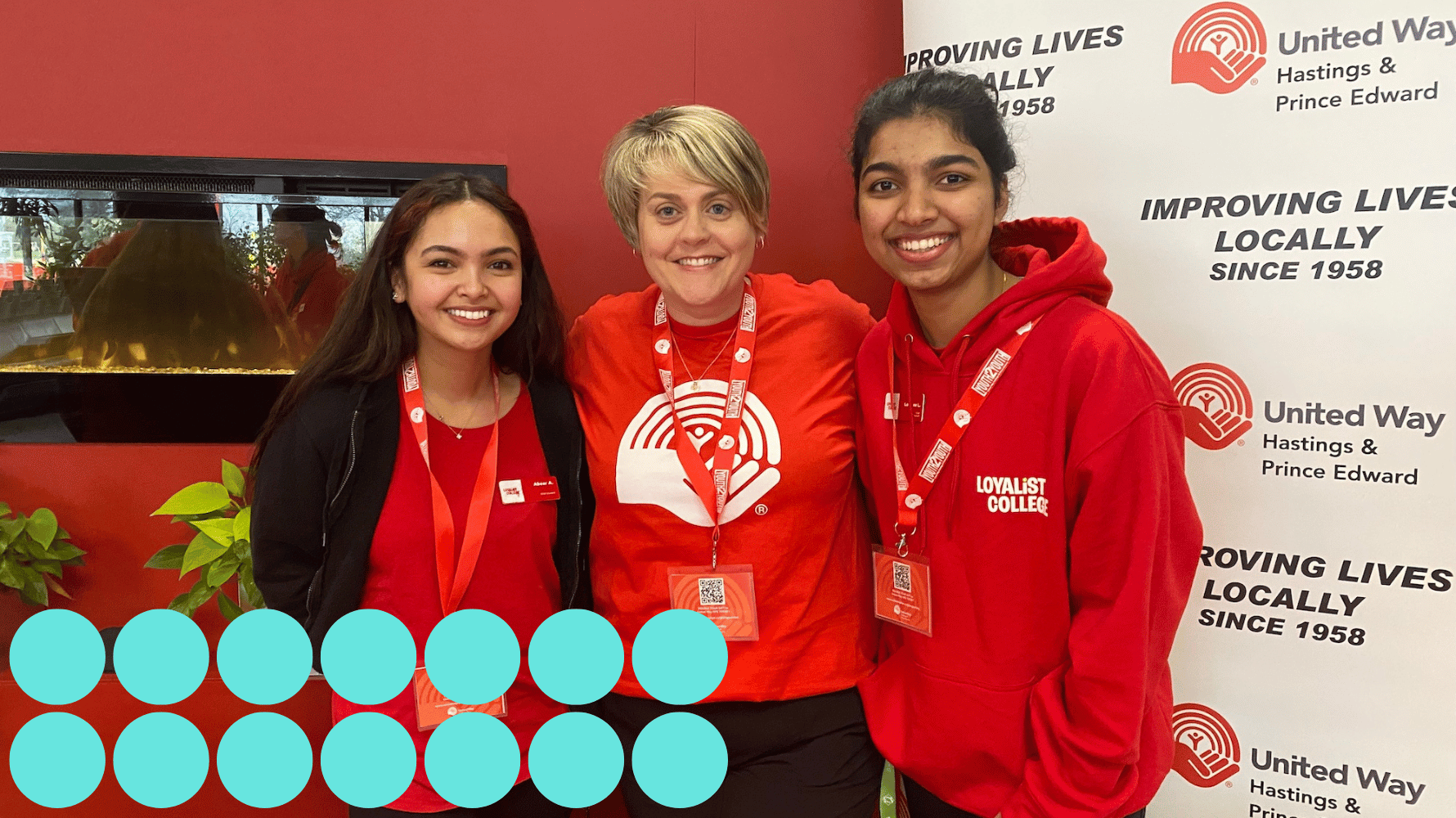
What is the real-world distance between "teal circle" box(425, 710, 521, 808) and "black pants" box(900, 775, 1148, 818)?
73 cm

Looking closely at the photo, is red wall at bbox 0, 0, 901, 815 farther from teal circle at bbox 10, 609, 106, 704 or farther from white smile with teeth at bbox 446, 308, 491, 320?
teal circle at bbox 10, 609, 106, 704

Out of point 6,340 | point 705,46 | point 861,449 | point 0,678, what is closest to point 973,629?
point 861,449

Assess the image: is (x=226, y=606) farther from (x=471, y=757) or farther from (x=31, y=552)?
(x=471, y=757)

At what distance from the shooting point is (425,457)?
134 cm

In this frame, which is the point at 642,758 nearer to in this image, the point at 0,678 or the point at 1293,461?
the point at 0,678

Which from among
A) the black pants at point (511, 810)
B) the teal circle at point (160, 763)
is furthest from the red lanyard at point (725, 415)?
the teal circle at point (160, 763)

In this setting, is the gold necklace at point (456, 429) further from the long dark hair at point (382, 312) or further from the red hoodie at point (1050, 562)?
the red hoodie at point (1050, 562)

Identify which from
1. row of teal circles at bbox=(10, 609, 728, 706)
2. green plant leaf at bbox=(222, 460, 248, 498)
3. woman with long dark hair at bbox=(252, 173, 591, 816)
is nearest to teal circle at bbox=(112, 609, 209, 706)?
row of teal circles at bbox=(10, 609, 728, 706)

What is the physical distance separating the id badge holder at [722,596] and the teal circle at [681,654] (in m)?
0.27

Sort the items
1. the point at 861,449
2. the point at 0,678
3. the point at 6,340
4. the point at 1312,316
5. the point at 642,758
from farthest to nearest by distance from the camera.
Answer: the point at 6,340 → the point at 1312,316 → the point at 0,678 → the point at 861,449 → the point at 642,758

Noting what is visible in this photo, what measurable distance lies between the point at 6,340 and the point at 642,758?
7.24 feet

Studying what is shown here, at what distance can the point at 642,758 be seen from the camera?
3.29 ft

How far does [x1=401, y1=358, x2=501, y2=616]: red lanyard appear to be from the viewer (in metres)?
1.29

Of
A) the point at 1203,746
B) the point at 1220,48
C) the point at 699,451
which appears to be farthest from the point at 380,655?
the point at 1220,48
